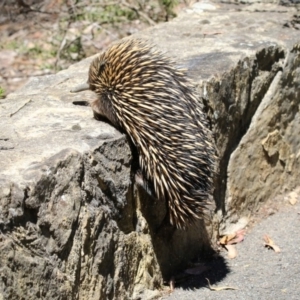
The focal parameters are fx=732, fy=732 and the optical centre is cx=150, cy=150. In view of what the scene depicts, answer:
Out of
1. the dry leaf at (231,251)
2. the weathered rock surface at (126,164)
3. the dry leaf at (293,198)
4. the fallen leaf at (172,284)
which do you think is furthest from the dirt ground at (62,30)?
the fallen leaf at (172,284)

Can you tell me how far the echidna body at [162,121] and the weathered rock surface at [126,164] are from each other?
0.14 m

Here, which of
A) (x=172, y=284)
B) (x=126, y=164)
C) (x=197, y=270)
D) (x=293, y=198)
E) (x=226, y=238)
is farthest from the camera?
(x=293, y=198)

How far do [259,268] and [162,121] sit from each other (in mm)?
1518

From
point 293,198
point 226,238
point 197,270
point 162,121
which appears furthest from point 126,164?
point 293,198

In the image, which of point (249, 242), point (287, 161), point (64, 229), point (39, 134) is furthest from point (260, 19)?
point (64, 229)

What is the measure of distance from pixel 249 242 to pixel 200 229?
1.82ft

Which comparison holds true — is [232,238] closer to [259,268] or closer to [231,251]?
[231,251]

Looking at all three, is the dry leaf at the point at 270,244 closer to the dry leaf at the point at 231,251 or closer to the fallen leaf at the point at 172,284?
the dry leaf at the point at 231,251

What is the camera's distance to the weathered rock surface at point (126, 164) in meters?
3.67

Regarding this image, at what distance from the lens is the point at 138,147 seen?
443cm

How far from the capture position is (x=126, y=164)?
441 centimetres

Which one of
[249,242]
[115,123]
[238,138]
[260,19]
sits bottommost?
[249,242]

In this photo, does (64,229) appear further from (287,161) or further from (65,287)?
(287,161)

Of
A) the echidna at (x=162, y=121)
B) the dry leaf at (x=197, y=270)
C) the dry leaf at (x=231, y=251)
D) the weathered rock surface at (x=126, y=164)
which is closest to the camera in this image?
the weathered rock surface at (x=126, y=164)
